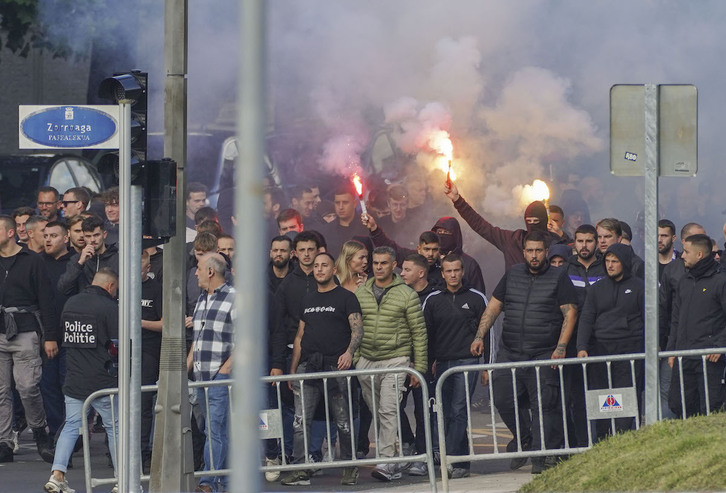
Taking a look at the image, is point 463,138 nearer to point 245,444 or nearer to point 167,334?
point 167,334

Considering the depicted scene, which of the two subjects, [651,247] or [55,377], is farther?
[55,377]

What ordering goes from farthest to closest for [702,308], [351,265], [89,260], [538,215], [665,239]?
1. [538,215]
2. [665,239]
3. [89,260]
4. [351,265]
5. [702,308]

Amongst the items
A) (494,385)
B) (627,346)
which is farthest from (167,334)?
(627,346)

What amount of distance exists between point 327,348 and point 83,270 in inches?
90.8

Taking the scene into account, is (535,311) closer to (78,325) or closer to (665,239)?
(665,239)

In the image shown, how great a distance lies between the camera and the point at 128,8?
18.2m

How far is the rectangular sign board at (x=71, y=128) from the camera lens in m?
8.12

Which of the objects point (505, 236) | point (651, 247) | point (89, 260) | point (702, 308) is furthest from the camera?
point (505, 236)

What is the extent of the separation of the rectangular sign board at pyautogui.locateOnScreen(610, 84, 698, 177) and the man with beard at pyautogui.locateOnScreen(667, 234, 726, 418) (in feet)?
6.46

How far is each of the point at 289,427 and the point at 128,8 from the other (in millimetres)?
9063

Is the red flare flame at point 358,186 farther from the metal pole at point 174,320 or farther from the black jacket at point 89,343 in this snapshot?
the metal pole at point 174,320

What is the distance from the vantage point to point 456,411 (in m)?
10.5

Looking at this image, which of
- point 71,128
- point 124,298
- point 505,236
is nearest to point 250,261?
point 124,298

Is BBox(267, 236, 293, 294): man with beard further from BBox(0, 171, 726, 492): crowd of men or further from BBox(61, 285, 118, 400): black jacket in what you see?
BBox(61, 285, 118, 400): black jacket
